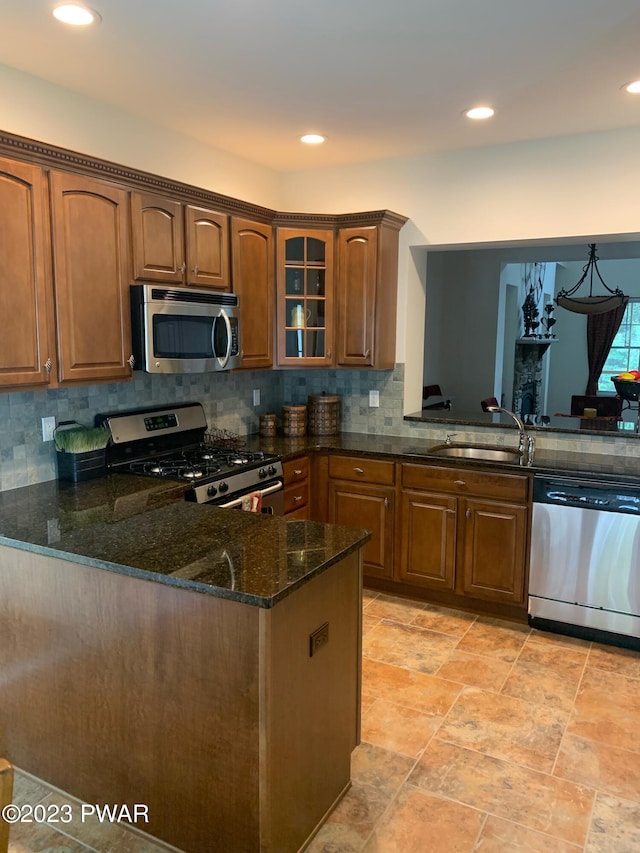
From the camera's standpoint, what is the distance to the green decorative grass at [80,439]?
9.87 ft

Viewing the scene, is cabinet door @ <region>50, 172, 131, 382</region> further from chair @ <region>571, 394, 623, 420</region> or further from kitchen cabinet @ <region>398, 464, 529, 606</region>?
chair @ <region>571, 394, 623, 420</region>

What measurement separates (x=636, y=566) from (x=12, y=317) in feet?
10.2

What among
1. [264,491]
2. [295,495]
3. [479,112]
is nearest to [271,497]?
[264,491]

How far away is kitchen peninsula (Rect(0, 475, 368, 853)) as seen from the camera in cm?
178

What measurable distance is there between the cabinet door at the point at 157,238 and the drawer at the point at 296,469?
1.24 metres

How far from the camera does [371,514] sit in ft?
13.0

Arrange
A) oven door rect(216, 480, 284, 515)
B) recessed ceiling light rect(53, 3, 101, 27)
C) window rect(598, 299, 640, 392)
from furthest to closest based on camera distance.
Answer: window rect(598, 299, 640, 392) → oven door rect(216, 480, 284, 515) → recessed ceiling light rect(53, 3, 101, 27)

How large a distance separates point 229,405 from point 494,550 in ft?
6.31

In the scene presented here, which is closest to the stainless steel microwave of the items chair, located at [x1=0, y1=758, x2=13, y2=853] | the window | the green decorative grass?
the green decorative grass

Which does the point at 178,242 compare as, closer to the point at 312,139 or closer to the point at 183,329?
the point at 183,329

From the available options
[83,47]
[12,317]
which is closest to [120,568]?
[12,317]

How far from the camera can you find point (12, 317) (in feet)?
8.15

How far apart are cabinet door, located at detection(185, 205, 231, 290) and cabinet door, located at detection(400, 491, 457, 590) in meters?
1.68

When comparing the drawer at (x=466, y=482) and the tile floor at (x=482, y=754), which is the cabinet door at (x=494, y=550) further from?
the tile floor at (x=482, y=754)
